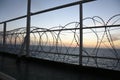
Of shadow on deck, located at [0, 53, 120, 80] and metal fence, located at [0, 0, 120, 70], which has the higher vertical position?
metal fence, located at [0, 0, 120, 70]

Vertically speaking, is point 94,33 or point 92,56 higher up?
point 94,33

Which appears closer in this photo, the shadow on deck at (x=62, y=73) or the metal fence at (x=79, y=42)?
the shadow on deck at (x=62, y=73)

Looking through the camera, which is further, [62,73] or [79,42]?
[79,42]

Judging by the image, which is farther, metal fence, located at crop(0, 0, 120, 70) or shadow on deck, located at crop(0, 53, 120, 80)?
metal fence, located at crop(0, 0, 120, 70)

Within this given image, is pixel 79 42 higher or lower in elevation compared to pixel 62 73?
higher

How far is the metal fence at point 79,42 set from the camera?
1917 millimetres

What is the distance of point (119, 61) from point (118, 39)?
1.64ft

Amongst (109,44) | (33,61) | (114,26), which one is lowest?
(33,61)

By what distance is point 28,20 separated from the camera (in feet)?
9.68

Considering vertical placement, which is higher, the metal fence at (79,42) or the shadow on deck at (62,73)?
the metal fence at (79,42)

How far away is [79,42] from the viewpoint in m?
2.09

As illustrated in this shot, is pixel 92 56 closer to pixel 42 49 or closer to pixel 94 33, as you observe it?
pixel 94 33

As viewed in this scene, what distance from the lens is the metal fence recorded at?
192cm

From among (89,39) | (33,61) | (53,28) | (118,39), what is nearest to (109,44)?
(118,39)
